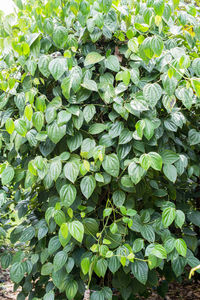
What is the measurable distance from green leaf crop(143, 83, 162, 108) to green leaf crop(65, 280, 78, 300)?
0.76m

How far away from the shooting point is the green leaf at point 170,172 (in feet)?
4.10

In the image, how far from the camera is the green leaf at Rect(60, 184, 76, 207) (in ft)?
4.01

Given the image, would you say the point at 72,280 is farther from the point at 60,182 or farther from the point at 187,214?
the point at 187,214

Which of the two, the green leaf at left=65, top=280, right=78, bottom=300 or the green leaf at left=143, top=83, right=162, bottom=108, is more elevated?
the green leaf at left=143, top=83, right=162, bottom=108

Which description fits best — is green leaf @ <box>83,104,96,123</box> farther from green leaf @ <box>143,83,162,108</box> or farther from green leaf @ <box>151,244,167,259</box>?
green leaf @ <box>151,244,167,259</box>

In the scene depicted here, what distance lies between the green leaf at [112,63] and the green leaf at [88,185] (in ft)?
1.39

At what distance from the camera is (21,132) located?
1227 mm

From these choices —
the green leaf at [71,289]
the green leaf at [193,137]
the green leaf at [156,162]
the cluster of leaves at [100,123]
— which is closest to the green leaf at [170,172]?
the cluster of leaves at [100,123]

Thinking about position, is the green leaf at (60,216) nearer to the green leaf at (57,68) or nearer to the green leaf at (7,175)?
the green leaf at (7,175)

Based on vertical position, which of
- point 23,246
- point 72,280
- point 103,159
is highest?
point 103,159

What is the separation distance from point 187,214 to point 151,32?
2.76 ft

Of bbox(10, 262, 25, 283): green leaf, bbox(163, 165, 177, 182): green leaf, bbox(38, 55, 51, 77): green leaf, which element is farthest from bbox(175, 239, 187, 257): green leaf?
bbox(38, 55, 51, 77): green leaf

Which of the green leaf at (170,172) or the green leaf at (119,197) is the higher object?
the green leaf at (170,172)

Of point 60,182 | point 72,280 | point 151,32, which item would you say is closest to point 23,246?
point 72,280
